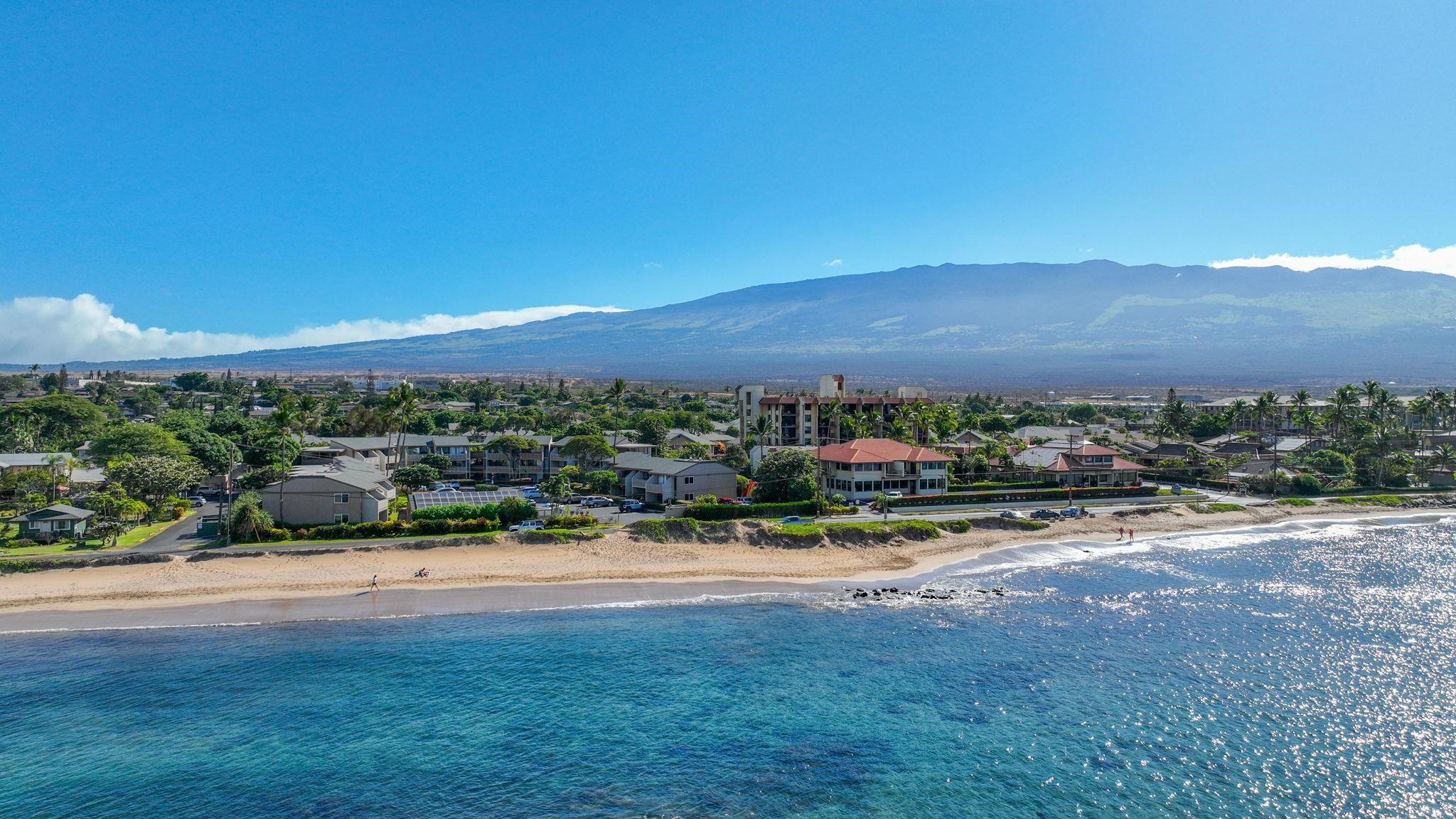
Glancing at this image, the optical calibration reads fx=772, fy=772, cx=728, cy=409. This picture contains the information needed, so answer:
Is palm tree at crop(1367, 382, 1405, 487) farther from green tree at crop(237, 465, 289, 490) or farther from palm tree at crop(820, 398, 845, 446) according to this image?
green tree at crop(237, 465, 289, 490)

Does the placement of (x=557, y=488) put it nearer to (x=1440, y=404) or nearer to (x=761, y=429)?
(x=761, y=429)

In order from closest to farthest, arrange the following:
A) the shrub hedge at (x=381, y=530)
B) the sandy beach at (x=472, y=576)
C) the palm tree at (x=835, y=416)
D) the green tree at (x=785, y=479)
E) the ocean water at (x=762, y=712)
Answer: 1. the ocean water at (x=762, y=712)
2. the sandy beach at (x=472, y=576)
3. the shrub hedge at (x=381, y=530)
4. the green tree at (x=785, y=479)
5. the palm tree at (x=835, y=416)

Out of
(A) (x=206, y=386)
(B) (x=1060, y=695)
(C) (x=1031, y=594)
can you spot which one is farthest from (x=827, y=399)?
(A) (x=206, y=386)

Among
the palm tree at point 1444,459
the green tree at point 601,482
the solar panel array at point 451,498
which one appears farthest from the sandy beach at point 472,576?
the palm tree at point 1444,459

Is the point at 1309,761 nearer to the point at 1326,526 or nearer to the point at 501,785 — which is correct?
the point at 501,785

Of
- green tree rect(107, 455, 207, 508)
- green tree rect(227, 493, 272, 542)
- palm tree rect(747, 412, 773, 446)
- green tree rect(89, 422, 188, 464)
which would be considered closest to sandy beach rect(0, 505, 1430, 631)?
green tree rect(227, 493, 272, 542)

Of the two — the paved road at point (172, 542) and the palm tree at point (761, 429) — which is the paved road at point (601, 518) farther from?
the palm tree at point (761, 429)
